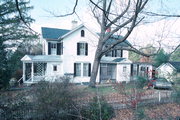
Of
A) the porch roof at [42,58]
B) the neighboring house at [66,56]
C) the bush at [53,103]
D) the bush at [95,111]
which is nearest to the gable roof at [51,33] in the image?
the neighboring house at [66,56]

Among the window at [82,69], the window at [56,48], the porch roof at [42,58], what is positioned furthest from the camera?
the window at [82,69]

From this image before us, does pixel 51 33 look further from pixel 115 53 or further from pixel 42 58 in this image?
pixel 115 53

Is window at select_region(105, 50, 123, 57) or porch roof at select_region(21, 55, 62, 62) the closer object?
porch roof at select_region(21, 55, 62, 62)

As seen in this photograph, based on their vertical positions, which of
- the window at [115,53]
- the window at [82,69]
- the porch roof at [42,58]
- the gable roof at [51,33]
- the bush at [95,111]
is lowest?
the bush at [95,111]

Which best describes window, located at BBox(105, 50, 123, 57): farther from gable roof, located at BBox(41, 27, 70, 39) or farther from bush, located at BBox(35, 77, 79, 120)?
bush, located at BBox(35, 77, 79, 120)

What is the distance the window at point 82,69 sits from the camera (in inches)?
679

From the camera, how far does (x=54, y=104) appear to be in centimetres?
496

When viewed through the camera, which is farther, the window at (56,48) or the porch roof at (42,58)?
the window at (56,48)

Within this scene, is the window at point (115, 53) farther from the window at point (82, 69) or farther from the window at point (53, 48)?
the window at point (53, 48)

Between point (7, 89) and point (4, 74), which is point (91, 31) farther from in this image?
point (7, 89)

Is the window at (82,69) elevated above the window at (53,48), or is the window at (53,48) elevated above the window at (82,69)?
the window at (53,48)

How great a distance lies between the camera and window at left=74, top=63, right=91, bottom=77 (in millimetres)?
17250

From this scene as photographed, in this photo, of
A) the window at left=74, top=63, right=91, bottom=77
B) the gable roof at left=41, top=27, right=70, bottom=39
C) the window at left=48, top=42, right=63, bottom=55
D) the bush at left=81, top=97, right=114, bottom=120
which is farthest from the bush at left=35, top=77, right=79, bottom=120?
the gable roof at left=41, top=27, right=70, bottom=39

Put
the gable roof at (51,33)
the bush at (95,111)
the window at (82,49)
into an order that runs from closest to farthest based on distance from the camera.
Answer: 1. the bush at (95,111)
2. the gable roof at (51,33)
3. the window at (82,49)
